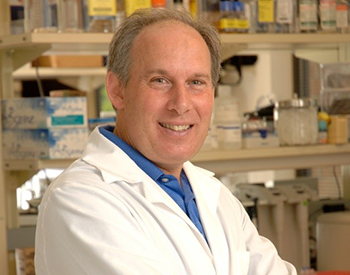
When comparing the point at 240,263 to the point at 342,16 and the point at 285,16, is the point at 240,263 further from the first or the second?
the point at 342,16

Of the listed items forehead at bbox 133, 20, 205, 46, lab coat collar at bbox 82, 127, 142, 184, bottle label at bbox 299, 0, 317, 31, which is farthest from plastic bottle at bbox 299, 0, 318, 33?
lab coat collar at bbox 82, 127, 142, 184

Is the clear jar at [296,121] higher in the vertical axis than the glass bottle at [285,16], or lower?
lower

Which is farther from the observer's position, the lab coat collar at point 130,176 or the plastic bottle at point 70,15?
the plastic bottle at point 70,15

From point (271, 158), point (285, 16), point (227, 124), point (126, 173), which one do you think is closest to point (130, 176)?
point (126, 173)

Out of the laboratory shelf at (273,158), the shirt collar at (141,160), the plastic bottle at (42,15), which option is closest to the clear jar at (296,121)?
the laboratory shelf at (273,158)

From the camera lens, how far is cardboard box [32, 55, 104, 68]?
18.9 feet

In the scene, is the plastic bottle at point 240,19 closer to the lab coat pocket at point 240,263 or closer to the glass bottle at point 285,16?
the glass bottle at point 285,16

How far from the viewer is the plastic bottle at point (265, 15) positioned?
3316 mm

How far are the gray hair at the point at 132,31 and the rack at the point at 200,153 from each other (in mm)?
1012

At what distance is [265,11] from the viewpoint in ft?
10.9

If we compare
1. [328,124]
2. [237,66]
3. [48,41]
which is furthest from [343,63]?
[237,66]

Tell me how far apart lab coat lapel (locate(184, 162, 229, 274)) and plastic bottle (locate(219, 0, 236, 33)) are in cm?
128

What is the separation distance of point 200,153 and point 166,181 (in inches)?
51.9

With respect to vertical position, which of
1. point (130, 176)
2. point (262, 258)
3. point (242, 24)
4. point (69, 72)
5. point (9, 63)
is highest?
point (242, 24)
